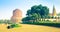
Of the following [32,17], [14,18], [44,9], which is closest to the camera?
[32,17]

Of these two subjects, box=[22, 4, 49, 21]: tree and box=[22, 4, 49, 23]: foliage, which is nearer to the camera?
box=[22, 4, 49, 23]: foliage

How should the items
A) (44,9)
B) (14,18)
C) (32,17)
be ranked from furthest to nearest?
(14,18) < (44,9) < (32,17)

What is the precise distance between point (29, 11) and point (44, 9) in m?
4.30

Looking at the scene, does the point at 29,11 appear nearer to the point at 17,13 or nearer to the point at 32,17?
the point at 32,17

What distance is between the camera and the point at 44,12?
4056cm

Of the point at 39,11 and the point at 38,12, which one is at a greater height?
the point at 39,11

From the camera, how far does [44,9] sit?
40.3 m

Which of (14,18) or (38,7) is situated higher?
(38,7)

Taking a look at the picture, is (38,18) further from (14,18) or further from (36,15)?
(14,18)

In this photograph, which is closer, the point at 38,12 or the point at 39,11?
the point at 39,11

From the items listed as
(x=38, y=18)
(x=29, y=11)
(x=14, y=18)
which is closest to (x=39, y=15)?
(x=38, y=18)

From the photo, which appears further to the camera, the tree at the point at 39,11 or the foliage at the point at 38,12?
the tree at the point at 39,11

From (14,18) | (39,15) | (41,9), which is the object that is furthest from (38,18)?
(14,18)

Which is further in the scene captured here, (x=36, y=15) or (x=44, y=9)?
(x=44, y=9)
